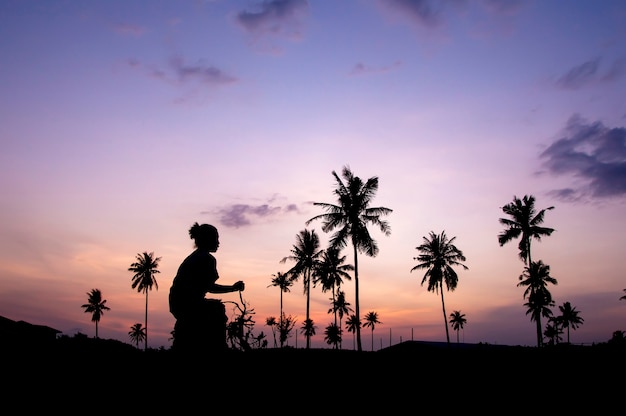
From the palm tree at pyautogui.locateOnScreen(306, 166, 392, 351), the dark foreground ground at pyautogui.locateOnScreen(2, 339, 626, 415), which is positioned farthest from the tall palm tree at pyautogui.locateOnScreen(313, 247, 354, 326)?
the dark foreground ground at pyautogui.locateOnScreen(2, 339, 626, 415)

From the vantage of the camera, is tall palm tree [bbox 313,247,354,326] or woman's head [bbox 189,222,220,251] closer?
woman's head [bbox 189,222,220,251]

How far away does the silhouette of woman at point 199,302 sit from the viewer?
4152 mm

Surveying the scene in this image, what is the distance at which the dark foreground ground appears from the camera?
364cm

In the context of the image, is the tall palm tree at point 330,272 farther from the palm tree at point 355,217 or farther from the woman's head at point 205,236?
the woman's head at point 205,236

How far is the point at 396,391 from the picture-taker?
446cm

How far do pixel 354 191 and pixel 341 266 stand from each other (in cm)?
2291

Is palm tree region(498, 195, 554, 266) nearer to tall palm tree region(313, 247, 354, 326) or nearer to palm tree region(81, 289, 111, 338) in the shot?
tall palm tree region(313, 247, 354, 326)

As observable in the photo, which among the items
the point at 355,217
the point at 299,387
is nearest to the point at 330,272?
the point at 355,217

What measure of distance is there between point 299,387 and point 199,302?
1.51m

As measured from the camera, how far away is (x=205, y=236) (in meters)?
4.82

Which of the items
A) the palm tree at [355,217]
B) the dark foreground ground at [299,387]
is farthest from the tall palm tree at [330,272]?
the dark foreground ground at [299,387]

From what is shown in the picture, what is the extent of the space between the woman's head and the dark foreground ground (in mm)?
1174

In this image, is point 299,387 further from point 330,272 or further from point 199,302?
point 330,272

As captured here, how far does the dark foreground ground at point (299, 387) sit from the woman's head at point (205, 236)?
1174 mm
